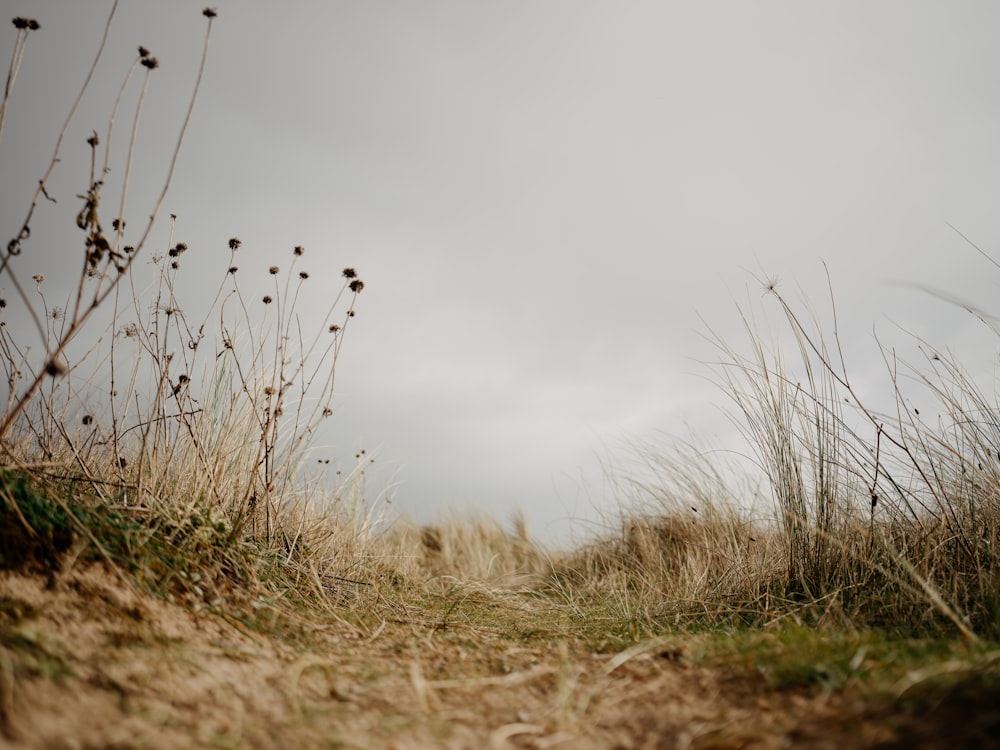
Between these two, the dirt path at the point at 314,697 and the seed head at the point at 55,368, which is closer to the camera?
the dirt path at the point at 314,697

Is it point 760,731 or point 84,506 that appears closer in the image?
point 760,731

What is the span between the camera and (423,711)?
4.33 feet

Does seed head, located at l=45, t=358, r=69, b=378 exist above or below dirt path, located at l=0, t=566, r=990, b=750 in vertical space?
above

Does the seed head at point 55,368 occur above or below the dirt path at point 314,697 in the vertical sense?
above

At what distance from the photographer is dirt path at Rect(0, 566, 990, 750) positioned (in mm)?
1044

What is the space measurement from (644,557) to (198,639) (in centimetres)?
402

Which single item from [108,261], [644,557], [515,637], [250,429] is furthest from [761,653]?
[644,557]

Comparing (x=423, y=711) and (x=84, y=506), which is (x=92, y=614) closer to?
(x=84, y=506)

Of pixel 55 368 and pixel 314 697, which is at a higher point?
pixel 55 368

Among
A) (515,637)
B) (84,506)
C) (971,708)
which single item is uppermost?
(84,506)

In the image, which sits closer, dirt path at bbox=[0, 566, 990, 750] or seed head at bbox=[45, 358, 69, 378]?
dirt path at bbox=[0, 566, 990, 750]

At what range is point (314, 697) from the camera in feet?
4.51

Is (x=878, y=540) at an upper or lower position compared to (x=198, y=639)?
upper

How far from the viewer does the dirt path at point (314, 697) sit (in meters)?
1.04
